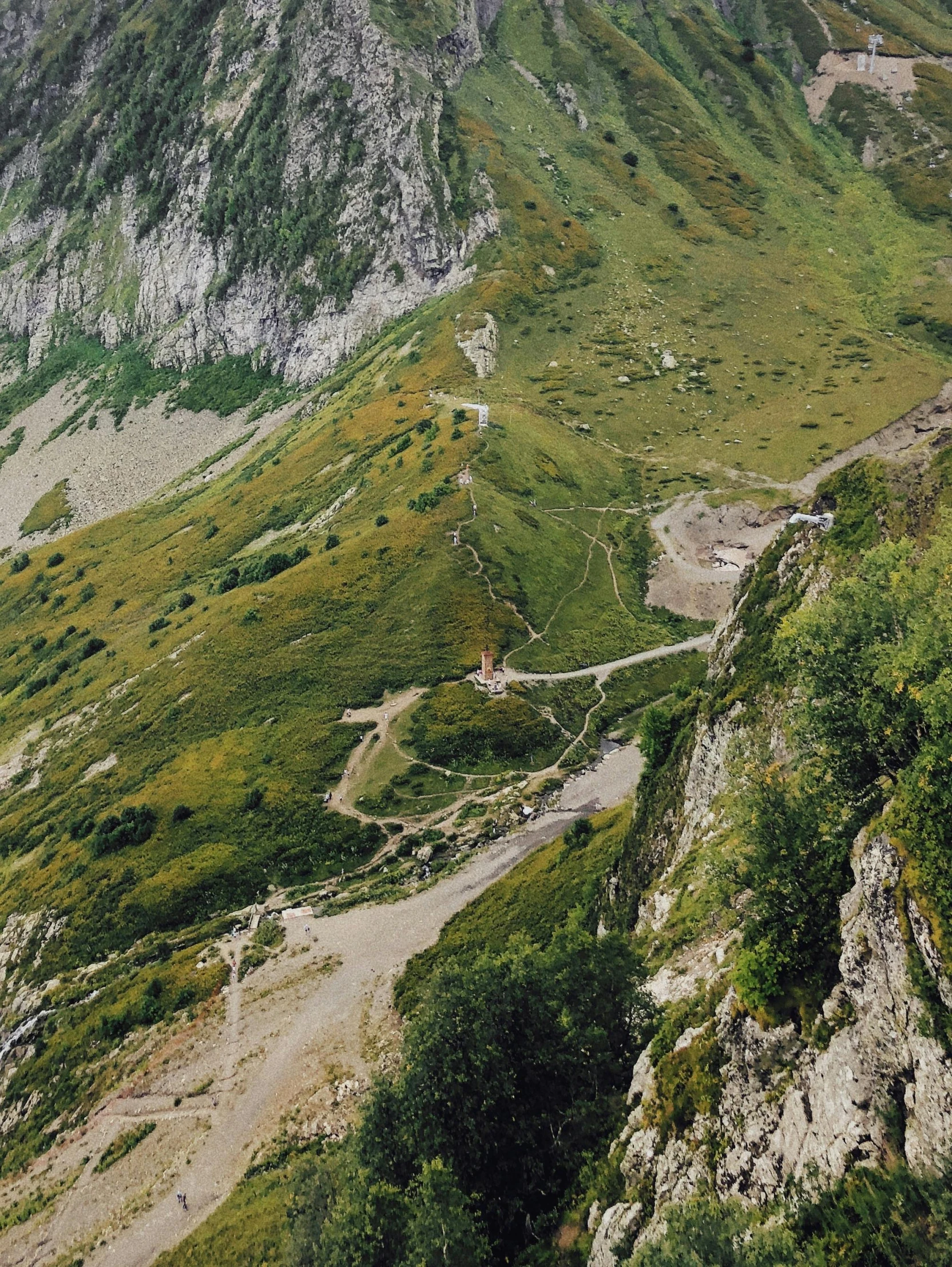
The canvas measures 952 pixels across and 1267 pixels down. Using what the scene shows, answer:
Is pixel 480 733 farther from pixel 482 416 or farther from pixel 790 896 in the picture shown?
pixel 482 416

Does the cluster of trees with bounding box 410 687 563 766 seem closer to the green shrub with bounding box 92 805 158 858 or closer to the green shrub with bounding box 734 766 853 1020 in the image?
the green shrub with bounding box 92 805 158 858

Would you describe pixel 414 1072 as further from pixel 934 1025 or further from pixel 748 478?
pixel 748 478

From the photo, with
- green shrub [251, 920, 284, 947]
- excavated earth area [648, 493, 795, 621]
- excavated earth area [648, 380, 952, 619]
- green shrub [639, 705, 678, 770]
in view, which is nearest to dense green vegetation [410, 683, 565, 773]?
green shrub [251, 920, 284, 947]

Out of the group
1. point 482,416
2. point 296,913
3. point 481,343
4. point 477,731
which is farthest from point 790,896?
point 481,343

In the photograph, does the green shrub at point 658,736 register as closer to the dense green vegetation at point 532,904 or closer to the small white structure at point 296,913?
the dense green vegetation at point 532,904

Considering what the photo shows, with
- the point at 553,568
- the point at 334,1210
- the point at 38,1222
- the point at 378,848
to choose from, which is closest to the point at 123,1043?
the point at 38,1222
